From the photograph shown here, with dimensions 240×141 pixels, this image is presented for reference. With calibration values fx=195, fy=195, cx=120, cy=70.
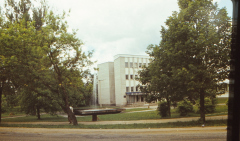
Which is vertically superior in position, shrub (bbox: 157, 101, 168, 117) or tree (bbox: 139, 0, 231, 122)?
tree (bbox: 139, 0, 231, 122)

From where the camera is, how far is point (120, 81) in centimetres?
5853

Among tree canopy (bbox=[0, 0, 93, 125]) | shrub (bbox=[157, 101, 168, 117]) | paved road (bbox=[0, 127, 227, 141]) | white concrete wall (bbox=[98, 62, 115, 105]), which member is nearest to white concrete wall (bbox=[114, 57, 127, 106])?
white concrete wall (bbox=[98, 62, 115, 105])

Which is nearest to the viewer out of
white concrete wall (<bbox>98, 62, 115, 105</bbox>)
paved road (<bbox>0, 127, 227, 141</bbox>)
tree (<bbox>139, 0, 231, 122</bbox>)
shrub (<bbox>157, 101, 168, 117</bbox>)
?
paved road (<bbox>0, 127, 227, 141</bbox>)

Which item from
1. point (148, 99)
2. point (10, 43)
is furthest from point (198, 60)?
point (10, 43)

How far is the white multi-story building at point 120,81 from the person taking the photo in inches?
2320

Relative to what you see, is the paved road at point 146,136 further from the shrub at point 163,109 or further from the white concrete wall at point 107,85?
the white concrete wall at point 107,85

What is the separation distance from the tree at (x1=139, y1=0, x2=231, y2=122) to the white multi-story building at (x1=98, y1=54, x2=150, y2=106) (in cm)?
4424

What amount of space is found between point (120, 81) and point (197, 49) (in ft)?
155

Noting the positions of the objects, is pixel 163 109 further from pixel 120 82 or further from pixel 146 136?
pixel 120 82

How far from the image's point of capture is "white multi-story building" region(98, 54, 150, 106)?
193 feet

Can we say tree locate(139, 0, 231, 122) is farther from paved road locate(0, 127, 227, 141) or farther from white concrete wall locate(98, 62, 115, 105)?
white concrete wall locate(98, 62, 115, 105)

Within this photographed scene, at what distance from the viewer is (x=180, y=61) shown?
12602 mm

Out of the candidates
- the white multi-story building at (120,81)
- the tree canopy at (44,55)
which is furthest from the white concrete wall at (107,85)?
the tree canopy at (44,55)

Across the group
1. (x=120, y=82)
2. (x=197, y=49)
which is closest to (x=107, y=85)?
(x=120, y=82)
